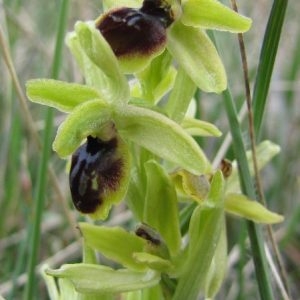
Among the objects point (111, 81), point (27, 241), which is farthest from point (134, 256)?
point (27, 241)

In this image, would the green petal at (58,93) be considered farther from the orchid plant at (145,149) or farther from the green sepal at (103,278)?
the green sepal at (103,278)

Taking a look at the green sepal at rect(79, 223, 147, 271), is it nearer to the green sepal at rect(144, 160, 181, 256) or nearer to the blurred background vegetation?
the green sepal at rect(144, 160, 181, 256)

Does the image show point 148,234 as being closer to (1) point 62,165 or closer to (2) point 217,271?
(2) point 217,271

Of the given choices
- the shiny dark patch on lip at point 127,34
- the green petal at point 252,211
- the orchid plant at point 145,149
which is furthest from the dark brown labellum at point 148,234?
the shiny dark patch on lip at point 127,34

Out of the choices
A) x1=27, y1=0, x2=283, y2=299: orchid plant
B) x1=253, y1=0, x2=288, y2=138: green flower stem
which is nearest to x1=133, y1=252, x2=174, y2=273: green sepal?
x1=27, y1=0, x2=283, y2=299: orchid plant

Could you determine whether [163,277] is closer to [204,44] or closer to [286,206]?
[204,44]

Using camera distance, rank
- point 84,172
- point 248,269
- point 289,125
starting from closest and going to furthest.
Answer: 1. point 84,172
2. point 248,269
3. point 289,125

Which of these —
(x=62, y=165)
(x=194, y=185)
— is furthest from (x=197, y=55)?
(x=62, y=165)
